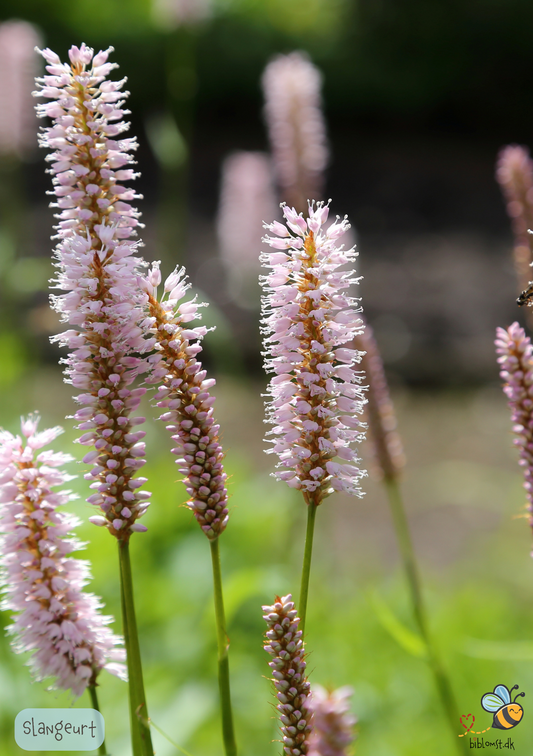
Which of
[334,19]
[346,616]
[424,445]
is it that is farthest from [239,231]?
[334,19]

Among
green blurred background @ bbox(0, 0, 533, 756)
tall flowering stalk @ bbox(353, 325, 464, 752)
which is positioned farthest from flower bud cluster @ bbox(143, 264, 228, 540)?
tall flowering stalk @ bbox(353, 325, 464, 752)

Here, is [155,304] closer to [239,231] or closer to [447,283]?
[239,231]

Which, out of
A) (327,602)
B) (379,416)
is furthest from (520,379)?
(327,602)

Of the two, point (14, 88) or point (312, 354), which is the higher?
point (14, 88)

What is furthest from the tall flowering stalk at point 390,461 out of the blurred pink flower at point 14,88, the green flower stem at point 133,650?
the blurred pink flower at point 14,88

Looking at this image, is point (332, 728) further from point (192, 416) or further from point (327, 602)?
point (327, 602)

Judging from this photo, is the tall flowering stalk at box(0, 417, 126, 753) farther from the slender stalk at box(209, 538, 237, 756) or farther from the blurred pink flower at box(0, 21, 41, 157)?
the blurred pink flower at box(0, 21, 41, 157)
